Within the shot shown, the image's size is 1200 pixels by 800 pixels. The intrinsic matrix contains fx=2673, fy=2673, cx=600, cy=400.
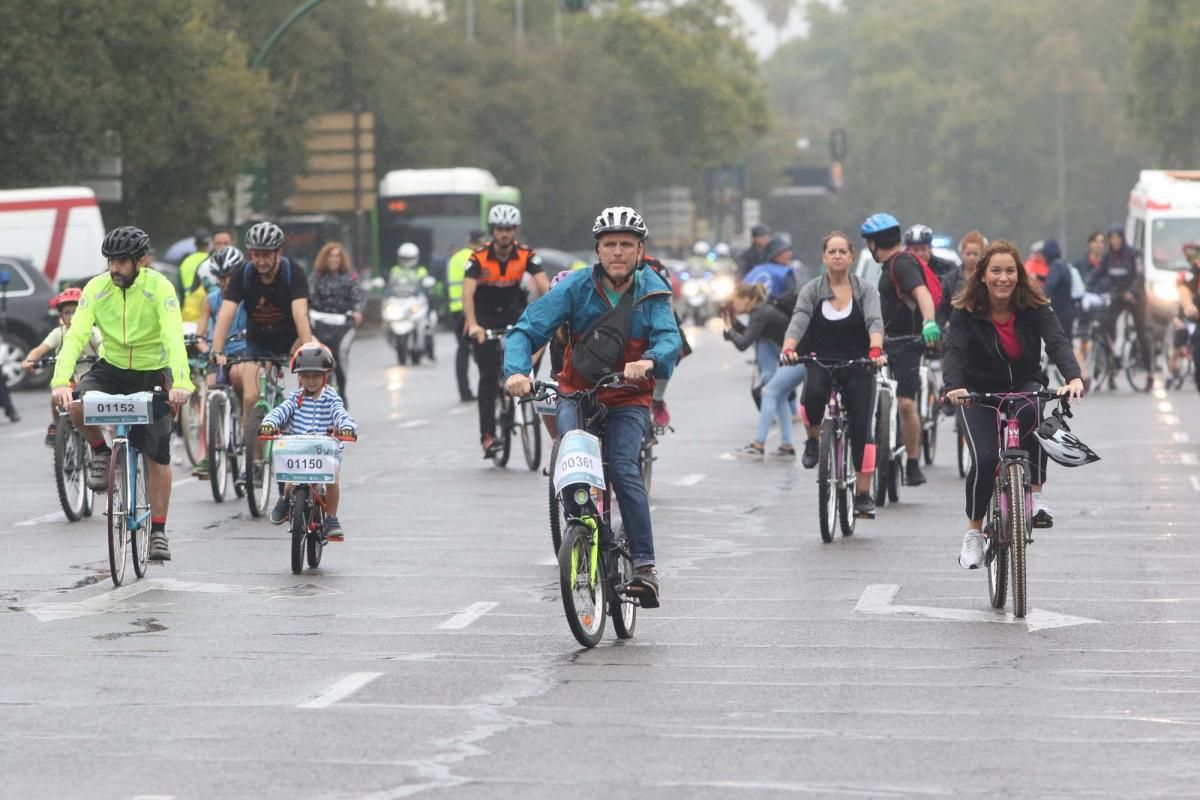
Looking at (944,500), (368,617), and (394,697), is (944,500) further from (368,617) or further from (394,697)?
(394,697)

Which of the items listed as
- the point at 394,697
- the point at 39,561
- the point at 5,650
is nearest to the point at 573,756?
the point at 394,697

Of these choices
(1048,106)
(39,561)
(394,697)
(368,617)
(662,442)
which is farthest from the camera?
(1048,106)

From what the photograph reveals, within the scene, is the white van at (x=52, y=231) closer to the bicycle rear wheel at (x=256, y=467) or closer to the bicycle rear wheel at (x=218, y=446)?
the bicycle rear wheel at (x=218, y=446)

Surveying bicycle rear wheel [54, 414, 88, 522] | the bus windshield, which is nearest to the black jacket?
bicycle rear wheel [54, 414, 88, 522]

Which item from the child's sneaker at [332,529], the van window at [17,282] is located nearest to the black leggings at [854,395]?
the child's sneaker at [332,529]

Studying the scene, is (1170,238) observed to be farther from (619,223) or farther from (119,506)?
(619,223)

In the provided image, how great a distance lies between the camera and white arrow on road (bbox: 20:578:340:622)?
11336mm

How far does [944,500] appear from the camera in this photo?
16.9m

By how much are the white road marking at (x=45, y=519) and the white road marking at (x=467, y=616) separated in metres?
4.75

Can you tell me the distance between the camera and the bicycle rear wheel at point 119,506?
12.1 metres

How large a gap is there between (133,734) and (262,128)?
43.6m

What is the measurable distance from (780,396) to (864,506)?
5255mm

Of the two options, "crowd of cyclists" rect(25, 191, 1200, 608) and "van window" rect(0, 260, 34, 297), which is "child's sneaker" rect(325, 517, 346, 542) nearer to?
"crowd of cyclists" rect(25, 191, 1200, 608)

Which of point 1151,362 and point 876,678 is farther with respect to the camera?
point 1151,362
